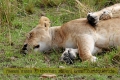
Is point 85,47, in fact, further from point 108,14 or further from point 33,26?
point 33,26

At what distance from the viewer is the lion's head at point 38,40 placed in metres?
5.48

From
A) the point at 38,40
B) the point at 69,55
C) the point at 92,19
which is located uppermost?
the point at 92,19

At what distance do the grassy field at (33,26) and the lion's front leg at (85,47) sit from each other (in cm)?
9

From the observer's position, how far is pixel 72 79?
14.8ft

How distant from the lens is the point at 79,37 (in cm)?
537

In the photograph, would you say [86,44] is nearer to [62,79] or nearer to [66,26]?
[66,26]

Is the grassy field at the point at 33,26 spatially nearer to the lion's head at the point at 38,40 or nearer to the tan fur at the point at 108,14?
the lion's head at the point at 38,40

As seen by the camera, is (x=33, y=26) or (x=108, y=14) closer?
(x=108, y=14)

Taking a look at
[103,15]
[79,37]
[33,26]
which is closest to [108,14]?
[103,15]

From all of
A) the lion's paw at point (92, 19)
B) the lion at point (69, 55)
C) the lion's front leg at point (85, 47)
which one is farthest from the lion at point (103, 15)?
the lion at point (69, 55)

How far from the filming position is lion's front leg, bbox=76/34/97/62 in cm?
→ 509

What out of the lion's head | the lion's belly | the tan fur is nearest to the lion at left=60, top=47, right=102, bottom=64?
the lion's belly

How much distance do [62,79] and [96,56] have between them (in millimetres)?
948

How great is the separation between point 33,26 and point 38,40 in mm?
1059
